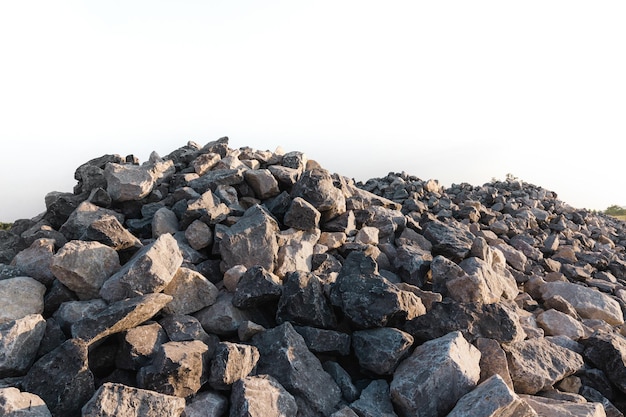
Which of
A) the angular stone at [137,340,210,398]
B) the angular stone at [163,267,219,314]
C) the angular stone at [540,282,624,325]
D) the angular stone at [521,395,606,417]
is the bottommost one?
the angular stone at [540,282,624,325]

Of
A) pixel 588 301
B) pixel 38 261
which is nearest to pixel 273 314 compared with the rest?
pixel 38 261

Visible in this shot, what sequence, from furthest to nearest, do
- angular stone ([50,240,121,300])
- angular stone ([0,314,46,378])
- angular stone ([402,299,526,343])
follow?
angular stone ([50,240,121,300]) < angular stone ([402,299,526,343]) < angular stone ([0,314,46,378])

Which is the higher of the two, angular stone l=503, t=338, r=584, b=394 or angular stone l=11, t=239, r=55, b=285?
angular stone l=11, t=239, r=55, b=285

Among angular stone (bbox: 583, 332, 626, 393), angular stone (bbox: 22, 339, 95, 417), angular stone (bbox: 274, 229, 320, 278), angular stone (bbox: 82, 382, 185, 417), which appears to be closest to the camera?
angular stone (bbox: 82, 382, 185, 417)

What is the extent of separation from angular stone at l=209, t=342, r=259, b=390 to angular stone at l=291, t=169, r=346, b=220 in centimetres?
310

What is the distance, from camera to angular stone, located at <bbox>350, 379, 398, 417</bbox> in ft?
13.5

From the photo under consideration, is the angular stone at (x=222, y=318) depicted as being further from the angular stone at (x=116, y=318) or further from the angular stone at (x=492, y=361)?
the angular stone at (x=492, y=361)

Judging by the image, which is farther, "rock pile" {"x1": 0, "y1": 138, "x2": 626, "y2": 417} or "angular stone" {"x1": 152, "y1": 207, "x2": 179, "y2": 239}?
"angular stone" {"x1": 152, "y1": 207, "x2": 179, "y2": 239}

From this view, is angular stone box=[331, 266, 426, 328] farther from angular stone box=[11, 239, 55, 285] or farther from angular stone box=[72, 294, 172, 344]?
angular stone box=[11, 239, 55, 285]

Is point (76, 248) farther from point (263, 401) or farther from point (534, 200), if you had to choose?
point (534, 200)

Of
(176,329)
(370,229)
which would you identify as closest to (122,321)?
(176,329)

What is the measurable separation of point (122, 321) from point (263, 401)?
1643mm

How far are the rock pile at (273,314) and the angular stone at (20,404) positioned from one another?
0.04ft

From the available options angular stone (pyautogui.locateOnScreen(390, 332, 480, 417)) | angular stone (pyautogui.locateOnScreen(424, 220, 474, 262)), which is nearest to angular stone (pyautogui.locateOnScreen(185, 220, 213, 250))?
angular stone (pyautogui.locateOnScreen(390, 332, 480, 417))
